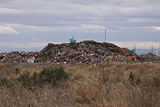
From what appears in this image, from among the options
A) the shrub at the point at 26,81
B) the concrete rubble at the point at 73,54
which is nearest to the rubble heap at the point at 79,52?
the concrete rubble at the point at 73,54

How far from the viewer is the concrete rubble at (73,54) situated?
2870 cm

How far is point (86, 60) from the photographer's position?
92.5ft

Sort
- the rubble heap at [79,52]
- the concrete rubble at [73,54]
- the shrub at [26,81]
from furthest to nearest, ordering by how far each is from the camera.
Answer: the rubble heap at [79,52] < the concrete rubble at [73,54] < the shrub at [26,81]

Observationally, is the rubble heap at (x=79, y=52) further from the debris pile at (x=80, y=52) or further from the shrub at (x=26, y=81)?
the shrub at (x=26, y=81)

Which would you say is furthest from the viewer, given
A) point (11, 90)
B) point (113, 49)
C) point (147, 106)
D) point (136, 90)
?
point (113, 49)

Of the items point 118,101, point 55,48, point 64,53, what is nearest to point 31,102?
point 118,101

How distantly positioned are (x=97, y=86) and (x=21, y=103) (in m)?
1.96

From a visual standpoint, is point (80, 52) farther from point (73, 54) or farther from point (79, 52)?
point (73, 54)

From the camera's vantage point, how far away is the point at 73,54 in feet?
99.9

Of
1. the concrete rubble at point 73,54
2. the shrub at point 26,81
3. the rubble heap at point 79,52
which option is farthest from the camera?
the rubble heap at point 79,52

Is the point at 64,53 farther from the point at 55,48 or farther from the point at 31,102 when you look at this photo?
the point at 31,102

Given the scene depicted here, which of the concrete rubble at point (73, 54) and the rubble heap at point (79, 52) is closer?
the concrete rubble at point (73, 54)

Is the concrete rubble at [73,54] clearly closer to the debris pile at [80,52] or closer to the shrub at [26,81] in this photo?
the debris pile at [80,52]

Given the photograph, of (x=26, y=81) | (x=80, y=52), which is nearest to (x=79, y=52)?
(x=80, y=52)
